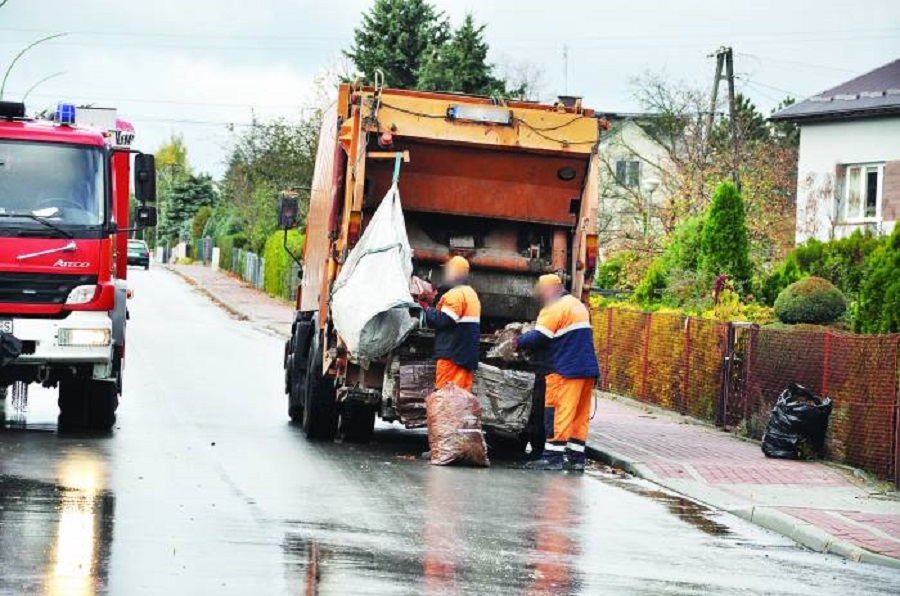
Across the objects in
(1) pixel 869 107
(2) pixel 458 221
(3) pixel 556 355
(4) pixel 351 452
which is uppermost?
(1) pixel 869 107

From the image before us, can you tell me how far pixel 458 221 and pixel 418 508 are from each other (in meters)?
5.23

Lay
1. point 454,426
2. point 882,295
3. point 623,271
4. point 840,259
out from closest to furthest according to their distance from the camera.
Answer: point 454,426, point 882,295, point 840,259, point 623,271

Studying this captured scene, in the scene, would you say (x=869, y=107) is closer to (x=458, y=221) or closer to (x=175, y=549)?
(x=458, y=221)

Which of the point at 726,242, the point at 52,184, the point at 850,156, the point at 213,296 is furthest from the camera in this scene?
the point at 213,296

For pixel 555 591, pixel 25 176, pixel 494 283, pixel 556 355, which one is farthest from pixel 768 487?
pixel 25 176

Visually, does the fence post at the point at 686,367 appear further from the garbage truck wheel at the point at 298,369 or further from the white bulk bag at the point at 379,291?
the white bulk bag at the point at 379,291

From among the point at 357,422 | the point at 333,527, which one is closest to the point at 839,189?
the point at 357,422

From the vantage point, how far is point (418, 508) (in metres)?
12.1

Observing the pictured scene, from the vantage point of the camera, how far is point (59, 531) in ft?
33.2

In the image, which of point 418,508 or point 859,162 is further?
point 859,162

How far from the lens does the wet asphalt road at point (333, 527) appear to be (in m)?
9.05

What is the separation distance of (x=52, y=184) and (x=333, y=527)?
20.0ft

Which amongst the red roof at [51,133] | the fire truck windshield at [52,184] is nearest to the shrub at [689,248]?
the red roof at [51,133]

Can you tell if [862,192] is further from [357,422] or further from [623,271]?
[357,422]
